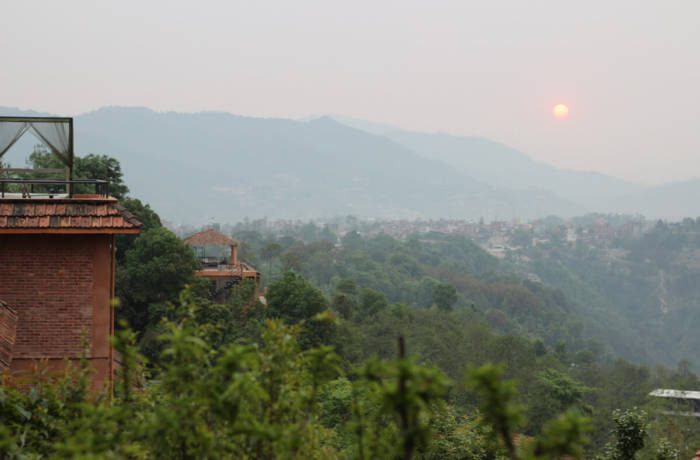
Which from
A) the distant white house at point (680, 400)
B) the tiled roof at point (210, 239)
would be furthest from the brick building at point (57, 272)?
the tiled roof at point (210, 239)

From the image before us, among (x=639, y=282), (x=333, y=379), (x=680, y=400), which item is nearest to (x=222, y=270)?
(x=680, y=400)

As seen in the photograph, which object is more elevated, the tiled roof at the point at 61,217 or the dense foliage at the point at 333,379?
the tiled roof at the point at 61,217

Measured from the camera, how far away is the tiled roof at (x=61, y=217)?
8344 mm

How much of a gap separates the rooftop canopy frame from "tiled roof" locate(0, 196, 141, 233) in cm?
97

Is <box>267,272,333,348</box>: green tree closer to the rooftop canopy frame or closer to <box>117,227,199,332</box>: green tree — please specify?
<box>117,227,199,332</box>: green tree

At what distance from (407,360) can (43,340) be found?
682 cm

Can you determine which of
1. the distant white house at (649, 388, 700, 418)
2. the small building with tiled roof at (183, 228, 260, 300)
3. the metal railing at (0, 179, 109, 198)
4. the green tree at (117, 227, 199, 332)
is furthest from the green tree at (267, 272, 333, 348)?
the metal railing at (0, 179, 109, 198)

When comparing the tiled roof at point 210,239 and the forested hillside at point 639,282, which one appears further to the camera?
the forested hillside at point 639,282

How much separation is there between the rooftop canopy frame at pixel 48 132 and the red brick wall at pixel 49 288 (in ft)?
3.46

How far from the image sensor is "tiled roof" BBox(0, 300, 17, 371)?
7.43 metres

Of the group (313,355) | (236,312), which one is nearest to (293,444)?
(313,355)

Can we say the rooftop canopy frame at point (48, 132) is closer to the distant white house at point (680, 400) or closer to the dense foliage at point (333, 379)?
the dense foliage at point (333, 379)

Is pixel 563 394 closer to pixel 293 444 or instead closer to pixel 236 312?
pixel 236 312

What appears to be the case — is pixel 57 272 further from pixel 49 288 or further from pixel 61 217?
pixel 61 217
